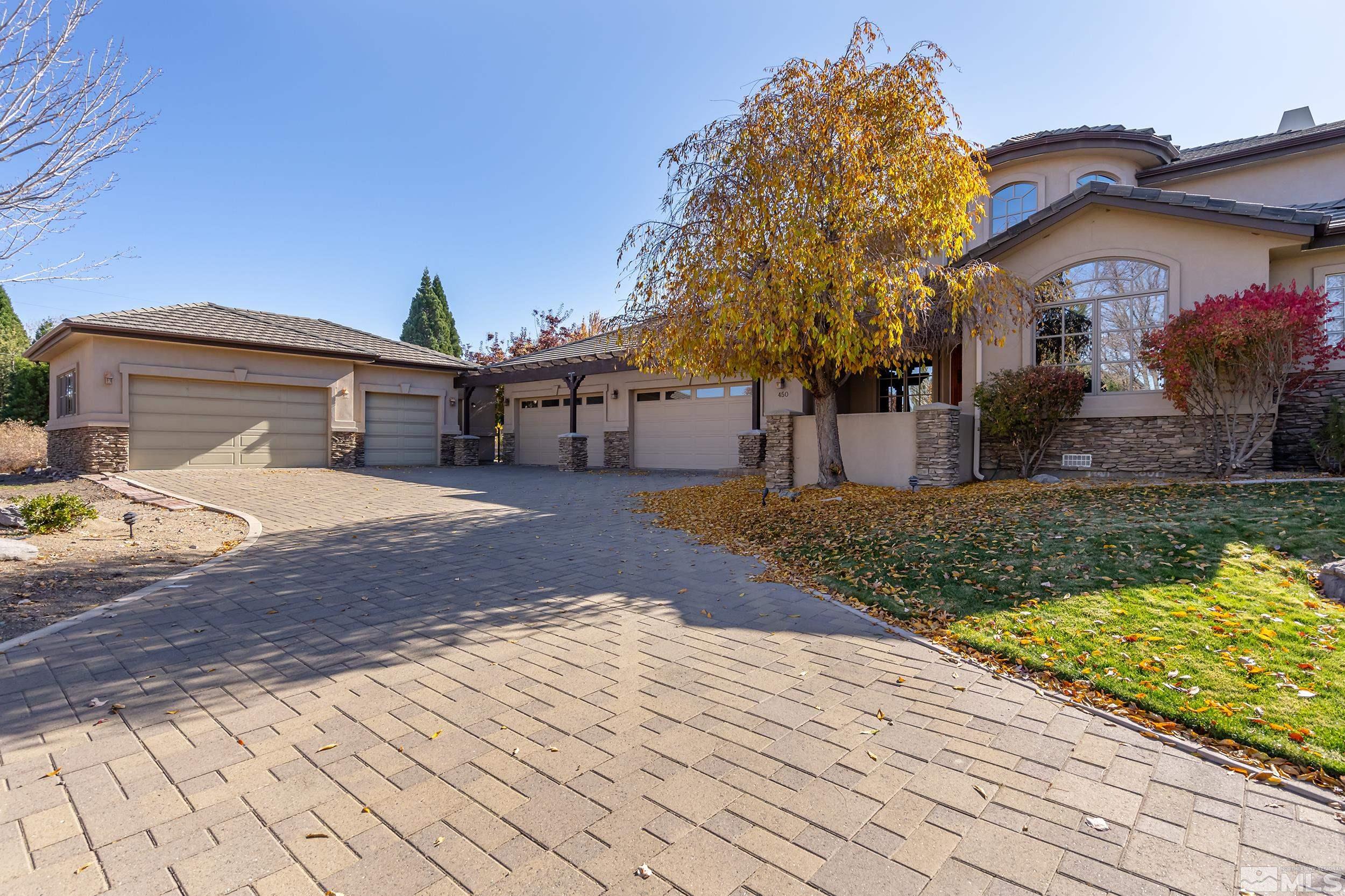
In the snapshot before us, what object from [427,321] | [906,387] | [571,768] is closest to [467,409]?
[906,387]

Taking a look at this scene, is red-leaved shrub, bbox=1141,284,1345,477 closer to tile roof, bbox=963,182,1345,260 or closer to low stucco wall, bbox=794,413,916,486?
tile roof, bbox=963,182,1345,260

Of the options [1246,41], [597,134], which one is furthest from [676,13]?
[1246,41]

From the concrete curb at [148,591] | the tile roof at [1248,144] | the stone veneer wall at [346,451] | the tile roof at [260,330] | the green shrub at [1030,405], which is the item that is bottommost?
the concrete curb at [148,591]

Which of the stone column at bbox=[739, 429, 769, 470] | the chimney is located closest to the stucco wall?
the stone column at bbox=[739, 429, 769, 470]

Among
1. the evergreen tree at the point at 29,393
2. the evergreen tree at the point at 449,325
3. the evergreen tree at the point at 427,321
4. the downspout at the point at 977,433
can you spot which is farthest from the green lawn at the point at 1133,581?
the evergreen tree at the point at 449,325

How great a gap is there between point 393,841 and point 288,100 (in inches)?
514

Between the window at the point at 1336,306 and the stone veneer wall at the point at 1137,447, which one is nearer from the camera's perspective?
the window at the point at 1336,306

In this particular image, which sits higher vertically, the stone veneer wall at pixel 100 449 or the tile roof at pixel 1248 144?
the tile roof at pixel 1248 144

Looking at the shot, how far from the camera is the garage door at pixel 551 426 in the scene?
764 inches

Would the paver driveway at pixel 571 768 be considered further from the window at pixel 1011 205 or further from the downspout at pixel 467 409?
the downspout at pixel 467 409

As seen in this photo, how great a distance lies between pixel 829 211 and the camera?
27.9 feet

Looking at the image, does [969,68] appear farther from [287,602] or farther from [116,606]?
[116,606]

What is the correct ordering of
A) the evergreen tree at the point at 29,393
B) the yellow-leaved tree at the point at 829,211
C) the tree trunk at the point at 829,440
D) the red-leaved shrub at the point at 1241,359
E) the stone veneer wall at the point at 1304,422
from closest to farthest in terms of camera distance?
1. the red-leaved shrub at the point at 1241,359
2. the yellow-leaved tree at the point at 829,211
3. the stone veneer wall at the point at 1304,422
4. the tree trunk at the point at 829,440
5. the evergreen tree at the point at 29,393

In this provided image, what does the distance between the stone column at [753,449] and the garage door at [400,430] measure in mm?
11212
